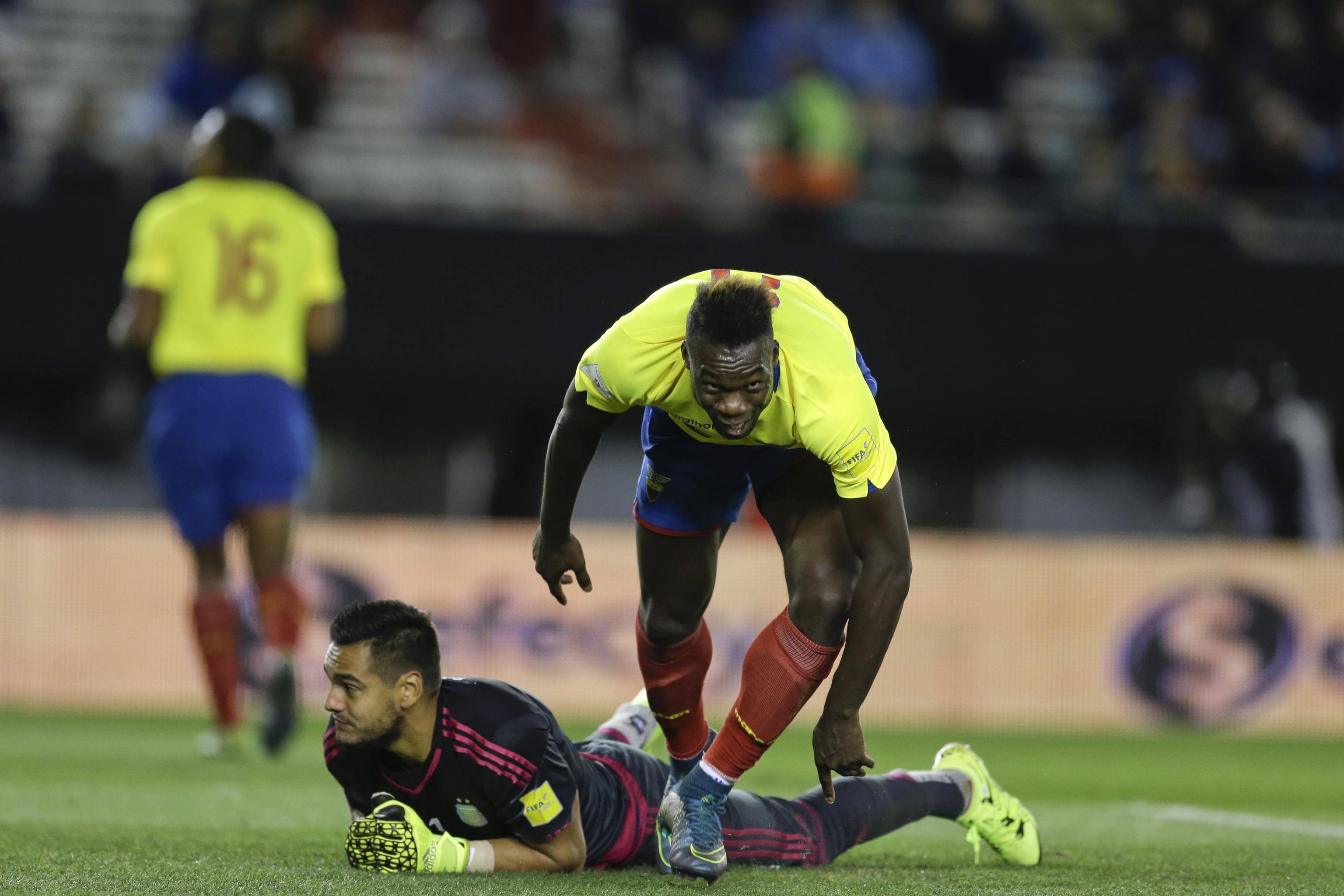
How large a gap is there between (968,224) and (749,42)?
7.25 ft

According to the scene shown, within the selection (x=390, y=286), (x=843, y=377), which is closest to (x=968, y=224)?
(x=390, y=286)

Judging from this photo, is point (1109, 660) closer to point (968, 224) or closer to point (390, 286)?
point (968, 224)

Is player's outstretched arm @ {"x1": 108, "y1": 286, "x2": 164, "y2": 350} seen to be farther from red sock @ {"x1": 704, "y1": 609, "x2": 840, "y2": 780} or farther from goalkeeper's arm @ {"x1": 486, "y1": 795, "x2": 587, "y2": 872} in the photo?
red sock @ {"x1": 704, "y1": 609, "x2": 840, "y2": 780}

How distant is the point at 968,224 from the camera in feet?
40.6

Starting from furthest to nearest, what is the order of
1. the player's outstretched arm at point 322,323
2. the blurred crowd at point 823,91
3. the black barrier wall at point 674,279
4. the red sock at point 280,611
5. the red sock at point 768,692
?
the black barrier wall at point 674,279, the blurred crowd at point 823,91, the player's outstretched arm at point 322,323, the red sock at point 280,611, the red sock at point 768,692

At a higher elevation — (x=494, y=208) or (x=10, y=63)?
(x=10, y=63)

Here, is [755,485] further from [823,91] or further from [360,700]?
[823,91]

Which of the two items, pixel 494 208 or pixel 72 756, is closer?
pixel 72 756

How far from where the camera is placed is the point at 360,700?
3846 millimetres

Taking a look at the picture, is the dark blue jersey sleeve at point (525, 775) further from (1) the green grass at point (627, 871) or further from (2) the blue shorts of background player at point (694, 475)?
(2) the blue shorts of background player at point (694, 475)

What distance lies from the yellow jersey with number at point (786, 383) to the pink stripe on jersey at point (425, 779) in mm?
911

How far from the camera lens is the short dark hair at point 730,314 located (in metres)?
3.71

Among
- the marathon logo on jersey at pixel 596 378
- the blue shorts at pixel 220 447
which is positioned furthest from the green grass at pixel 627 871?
the marathon logo on jersey at pixel 596 378

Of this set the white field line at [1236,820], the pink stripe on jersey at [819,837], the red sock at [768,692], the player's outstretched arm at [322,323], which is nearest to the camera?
the red sock at [768,692]
